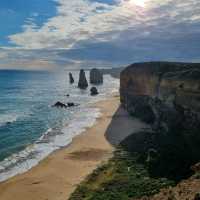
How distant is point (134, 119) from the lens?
184ft

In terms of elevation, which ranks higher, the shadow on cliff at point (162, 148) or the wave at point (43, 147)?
the shadow on cliff at point (162, 148)

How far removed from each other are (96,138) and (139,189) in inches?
785

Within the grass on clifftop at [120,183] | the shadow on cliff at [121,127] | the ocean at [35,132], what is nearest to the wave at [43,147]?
the ocean at [35,132]

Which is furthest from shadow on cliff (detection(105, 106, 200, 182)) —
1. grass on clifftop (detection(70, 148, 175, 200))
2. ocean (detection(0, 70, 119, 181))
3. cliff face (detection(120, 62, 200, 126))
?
ocean (detection(0, 70, 119, 181))

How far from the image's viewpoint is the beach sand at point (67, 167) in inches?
1048

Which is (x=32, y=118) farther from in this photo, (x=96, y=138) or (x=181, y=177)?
(x=181, y=177)

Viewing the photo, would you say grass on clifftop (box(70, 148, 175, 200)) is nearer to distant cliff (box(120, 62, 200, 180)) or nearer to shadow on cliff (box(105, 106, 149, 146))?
distant cliff (box(120, 62, 200, 180))

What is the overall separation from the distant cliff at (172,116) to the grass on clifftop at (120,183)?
6.59 ft

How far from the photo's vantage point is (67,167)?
32.5 m

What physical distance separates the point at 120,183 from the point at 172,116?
1641 centimetres

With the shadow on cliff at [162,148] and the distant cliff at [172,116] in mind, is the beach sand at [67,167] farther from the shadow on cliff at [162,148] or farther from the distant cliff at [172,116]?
the distant cliff at [172,116]

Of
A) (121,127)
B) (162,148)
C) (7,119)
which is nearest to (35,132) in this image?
(121,127)

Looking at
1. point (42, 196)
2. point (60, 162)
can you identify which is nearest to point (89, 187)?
point (42, 196)

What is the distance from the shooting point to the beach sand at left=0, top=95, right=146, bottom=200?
26.6m
